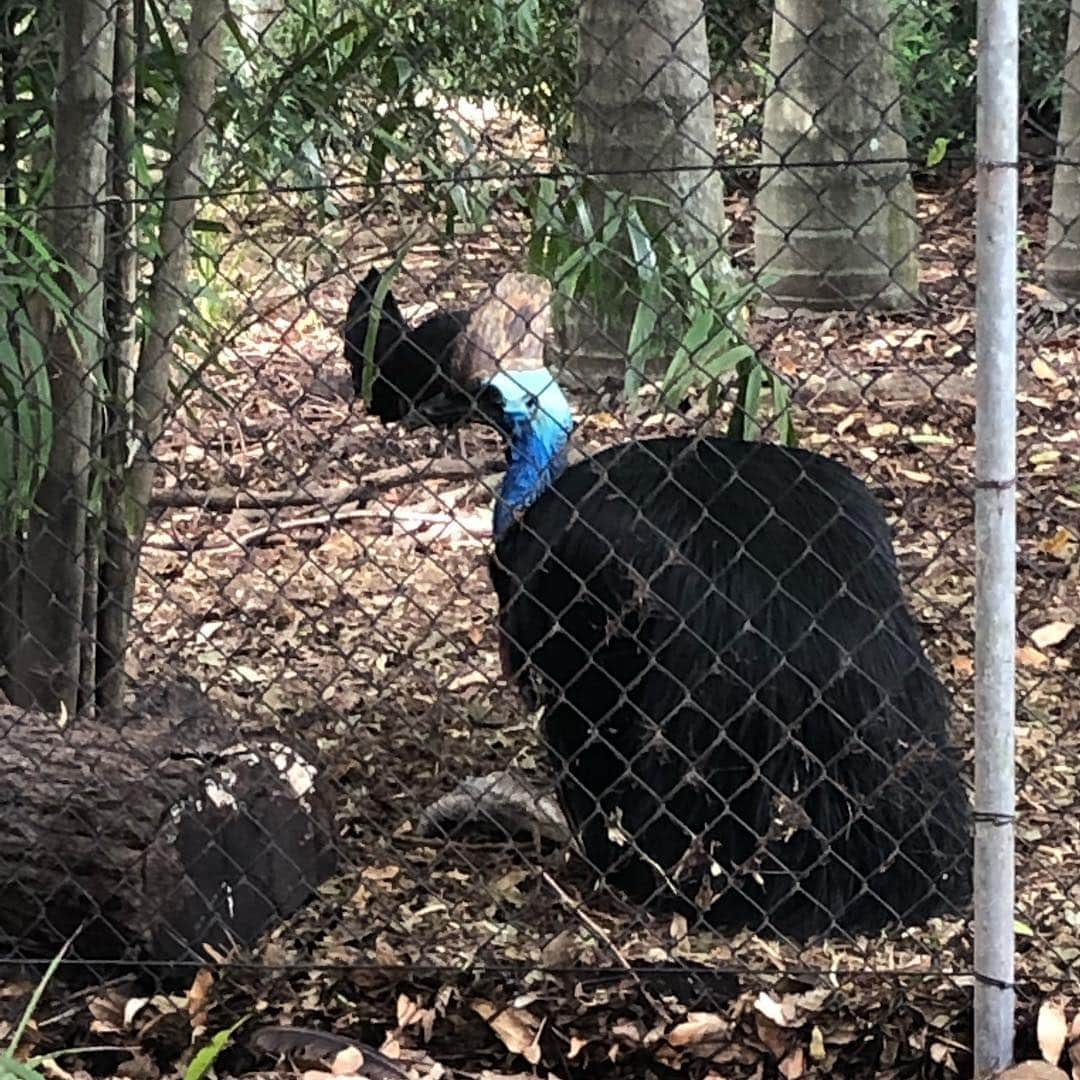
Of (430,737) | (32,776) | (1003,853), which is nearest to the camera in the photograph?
(1003,853)

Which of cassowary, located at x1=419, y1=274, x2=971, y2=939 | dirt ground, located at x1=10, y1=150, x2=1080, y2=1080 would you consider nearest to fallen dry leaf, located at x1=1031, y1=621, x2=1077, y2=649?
dirt ground, located at x1=10, y1=150, x2=1080, y2=1080

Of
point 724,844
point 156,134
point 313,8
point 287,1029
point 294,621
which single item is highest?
point 313,8

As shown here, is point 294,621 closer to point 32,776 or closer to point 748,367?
point 32,776

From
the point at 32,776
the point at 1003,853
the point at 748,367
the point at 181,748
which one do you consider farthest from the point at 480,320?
the point at 1003,853

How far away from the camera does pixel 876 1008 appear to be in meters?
2.49

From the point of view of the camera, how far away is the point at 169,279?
2781 millimetres

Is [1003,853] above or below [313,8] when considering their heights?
below

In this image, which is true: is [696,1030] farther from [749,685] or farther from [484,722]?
[484,722]

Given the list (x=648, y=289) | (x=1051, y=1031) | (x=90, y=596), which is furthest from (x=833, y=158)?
(x=1051, y=1031)

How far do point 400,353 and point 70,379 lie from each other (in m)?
0.67

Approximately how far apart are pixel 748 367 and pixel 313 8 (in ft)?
3.20

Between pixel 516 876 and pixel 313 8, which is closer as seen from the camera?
pixel 313 8

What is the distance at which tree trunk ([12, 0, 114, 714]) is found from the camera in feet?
8.54

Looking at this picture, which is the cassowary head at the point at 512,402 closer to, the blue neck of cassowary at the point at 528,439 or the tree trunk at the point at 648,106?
the blue neck of cassowary at the point at 528,439
